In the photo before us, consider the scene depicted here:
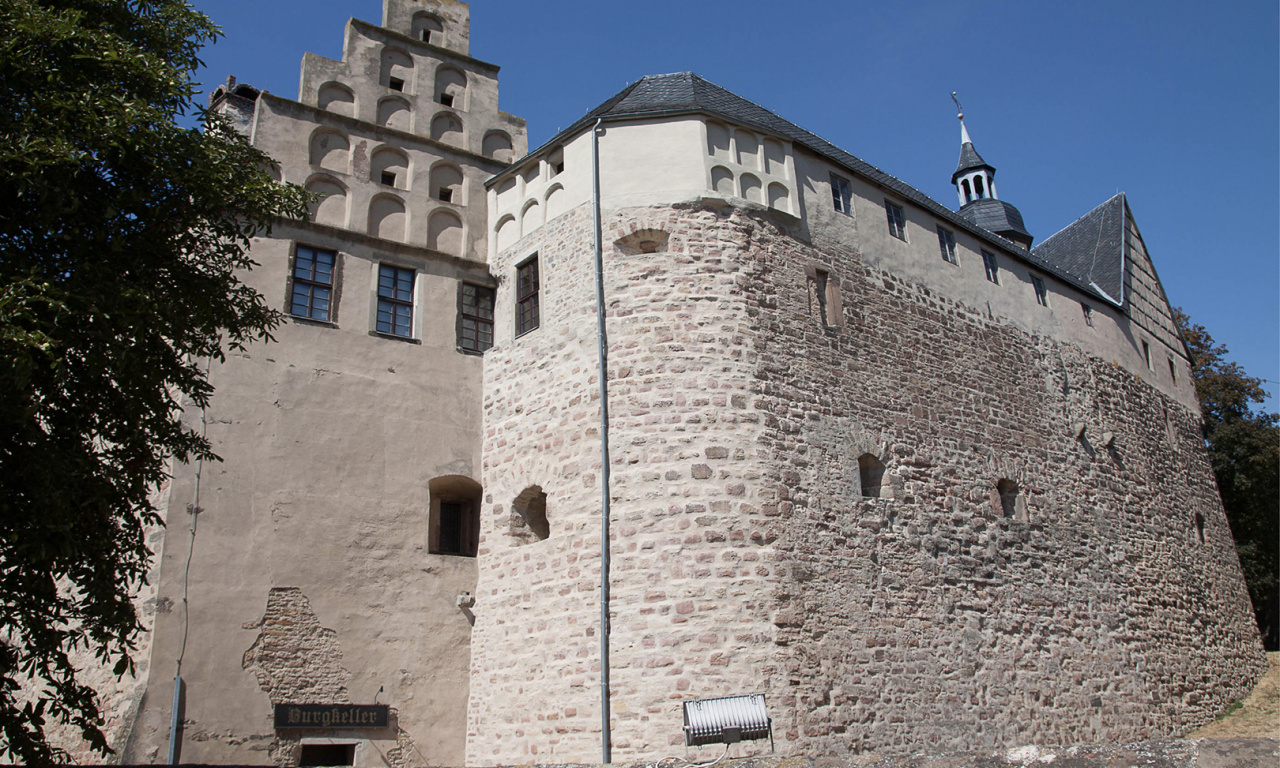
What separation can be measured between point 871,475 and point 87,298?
986cm

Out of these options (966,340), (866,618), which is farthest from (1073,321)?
(866,618)

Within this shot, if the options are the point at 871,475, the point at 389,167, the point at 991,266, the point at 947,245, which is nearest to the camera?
the point at 871,475

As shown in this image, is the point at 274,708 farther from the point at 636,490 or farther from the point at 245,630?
the point at 636,490

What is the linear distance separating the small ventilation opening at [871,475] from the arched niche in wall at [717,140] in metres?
4.62

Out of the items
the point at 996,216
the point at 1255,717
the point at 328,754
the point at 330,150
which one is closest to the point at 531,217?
the point at 330,150

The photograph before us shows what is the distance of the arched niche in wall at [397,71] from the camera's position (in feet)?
51.4

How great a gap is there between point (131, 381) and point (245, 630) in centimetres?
507

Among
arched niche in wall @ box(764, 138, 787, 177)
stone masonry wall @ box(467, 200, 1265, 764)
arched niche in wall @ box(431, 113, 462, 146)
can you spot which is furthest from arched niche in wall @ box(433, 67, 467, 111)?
arched niche in wall @ box(764, 138, 787, 177)

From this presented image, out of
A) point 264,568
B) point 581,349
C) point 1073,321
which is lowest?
point 264,568

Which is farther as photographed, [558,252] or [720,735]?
[558,252]

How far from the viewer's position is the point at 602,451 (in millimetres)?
11898

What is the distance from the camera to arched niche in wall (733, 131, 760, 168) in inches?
546

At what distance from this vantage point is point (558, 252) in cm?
1373

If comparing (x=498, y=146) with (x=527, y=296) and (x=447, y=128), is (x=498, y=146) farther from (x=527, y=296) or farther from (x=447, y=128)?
(x=527, y=296)
